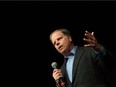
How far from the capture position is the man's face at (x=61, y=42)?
2369 mm

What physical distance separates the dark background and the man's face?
1.00m

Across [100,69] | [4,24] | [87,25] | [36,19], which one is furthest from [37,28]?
[100,69]

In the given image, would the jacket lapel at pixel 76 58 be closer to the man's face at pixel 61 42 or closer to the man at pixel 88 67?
the man at pixel 88 67

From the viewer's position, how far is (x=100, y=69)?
84.5 inches

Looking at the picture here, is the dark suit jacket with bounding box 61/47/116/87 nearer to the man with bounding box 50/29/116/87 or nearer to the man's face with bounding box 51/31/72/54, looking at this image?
the man with bounding box 50/29/116/87

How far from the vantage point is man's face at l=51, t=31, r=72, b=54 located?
7.77 feet

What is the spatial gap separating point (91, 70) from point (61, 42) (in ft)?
1.32

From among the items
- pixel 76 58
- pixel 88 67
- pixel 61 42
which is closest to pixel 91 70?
pixel 88 67

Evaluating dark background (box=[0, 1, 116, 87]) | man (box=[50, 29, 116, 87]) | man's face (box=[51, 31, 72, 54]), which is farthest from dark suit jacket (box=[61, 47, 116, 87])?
dark background (box=[0, 1, 116, 87])

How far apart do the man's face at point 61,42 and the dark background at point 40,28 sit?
1002 millimetres

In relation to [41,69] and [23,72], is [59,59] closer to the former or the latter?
[41,69]

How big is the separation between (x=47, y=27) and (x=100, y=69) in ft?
5.25

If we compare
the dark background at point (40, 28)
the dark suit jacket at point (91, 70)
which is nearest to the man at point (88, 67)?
the dark suit jacket at point (91, 70)

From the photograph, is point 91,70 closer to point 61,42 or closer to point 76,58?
point 76,58
